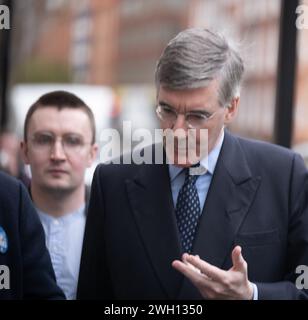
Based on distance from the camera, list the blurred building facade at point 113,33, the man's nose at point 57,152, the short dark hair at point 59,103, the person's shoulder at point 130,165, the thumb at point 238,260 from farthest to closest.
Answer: the blurred building facade at point 113,33 < the short dark hair at point 59,103 < the man's nose at point 57,152 < the person's shoulder at point 130,165 < the thumb at point 238,260

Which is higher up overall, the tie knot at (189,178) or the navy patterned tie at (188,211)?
the tie knot at (189,178)

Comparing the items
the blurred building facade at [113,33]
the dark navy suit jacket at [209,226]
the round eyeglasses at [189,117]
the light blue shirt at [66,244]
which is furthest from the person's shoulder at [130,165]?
the blurred building facade at [113,33]

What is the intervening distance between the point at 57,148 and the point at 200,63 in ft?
2.46

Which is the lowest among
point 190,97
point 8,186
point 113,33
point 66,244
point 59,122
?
point 66,244

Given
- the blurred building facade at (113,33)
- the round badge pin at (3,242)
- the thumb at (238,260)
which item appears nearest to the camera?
the thumb at (238,260)

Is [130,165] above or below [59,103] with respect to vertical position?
below

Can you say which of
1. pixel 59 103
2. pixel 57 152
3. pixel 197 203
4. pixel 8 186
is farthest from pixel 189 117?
pixel 59 103

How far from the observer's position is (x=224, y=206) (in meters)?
2.24

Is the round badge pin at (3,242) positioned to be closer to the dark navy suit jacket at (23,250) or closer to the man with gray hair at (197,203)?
the dark navy suit jacket at (23,250)

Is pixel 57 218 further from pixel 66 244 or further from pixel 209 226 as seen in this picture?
pixel 209 226

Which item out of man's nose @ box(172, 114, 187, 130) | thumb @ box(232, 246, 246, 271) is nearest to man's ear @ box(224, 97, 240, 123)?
man's nose @ box(172, 114, 187, 130)

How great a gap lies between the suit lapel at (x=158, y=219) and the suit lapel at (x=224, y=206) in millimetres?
57

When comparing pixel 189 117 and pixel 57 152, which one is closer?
pixel 189 117

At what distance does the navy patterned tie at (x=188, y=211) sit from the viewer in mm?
2240
